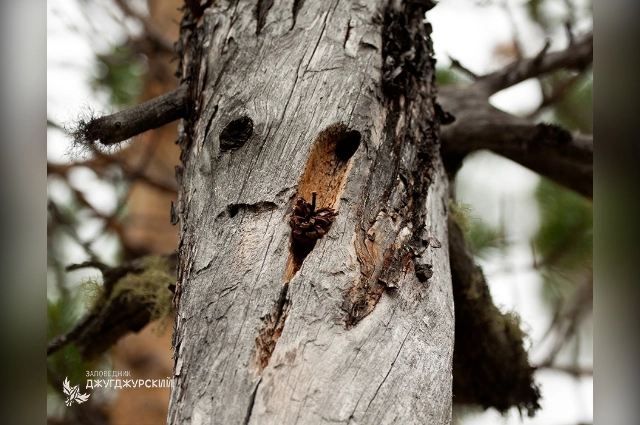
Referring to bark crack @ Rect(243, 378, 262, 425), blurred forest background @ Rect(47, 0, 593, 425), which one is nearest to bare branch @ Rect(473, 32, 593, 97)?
blurred forest background @ Rect(47, 0, 593, 425)

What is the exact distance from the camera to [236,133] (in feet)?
2.71

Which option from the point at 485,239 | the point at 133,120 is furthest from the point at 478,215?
the point at 133,120

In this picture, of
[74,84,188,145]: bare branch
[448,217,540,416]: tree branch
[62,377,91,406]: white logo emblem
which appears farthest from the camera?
[448,217,540,416]: tree branch

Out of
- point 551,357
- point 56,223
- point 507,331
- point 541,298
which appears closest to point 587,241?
point 541,298

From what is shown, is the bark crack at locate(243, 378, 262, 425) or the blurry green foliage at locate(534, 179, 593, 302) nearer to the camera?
the bark crack at locate(243, 378, 262, 425)

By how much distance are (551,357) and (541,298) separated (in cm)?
20

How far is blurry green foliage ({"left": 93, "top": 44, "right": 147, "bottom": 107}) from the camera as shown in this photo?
1731 millimetres

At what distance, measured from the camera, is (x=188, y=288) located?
0.77 metres

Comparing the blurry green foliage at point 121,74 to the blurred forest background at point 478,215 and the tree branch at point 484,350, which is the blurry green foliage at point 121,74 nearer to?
the blurred forest background at point 478,215

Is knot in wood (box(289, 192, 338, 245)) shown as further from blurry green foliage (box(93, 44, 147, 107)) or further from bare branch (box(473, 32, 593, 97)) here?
blurry green foliage (box(93, 44, 147, 107))

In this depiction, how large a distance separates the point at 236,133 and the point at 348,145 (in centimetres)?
16

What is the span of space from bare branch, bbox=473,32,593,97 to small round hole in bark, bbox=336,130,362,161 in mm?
795

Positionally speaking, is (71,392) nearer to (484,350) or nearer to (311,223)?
(311,223)
